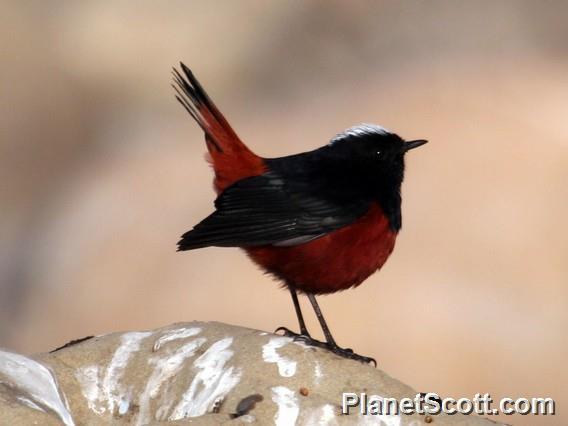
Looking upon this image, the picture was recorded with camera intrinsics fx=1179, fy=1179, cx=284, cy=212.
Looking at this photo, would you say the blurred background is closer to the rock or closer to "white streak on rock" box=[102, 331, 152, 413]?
"white streak on rock" box=[102, 331, 152, 413]

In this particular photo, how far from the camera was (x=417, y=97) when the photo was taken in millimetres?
10117

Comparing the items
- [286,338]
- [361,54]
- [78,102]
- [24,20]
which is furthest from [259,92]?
[286,338]

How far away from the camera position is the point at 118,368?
5074mm

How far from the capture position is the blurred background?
28.1ft

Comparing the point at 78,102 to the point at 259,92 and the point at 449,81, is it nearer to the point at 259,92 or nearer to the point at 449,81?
the point at 259,92

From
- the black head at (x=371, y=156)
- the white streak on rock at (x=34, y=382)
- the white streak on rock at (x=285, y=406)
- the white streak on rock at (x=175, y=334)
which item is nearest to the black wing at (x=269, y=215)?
the black head at (x=371, y=156)

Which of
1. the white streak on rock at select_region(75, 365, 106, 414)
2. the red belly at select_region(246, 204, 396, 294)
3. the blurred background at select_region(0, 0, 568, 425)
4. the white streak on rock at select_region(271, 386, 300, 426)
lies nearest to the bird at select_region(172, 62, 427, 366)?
the red belly at select_region(246, 204, 396, 294)

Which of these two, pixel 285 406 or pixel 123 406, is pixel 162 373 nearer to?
pixel 123 406

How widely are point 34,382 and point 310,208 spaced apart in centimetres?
176

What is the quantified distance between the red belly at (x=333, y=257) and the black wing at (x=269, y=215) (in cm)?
5

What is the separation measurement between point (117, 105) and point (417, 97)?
3.73 meters

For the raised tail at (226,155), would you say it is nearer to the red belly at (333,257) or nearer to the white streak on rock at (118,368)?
the red belly at (333,257)

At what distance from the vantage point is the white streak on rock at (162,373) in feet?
15.9

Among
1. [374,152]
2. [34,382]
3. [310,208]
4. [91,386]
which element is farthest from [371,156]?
[34,382]
